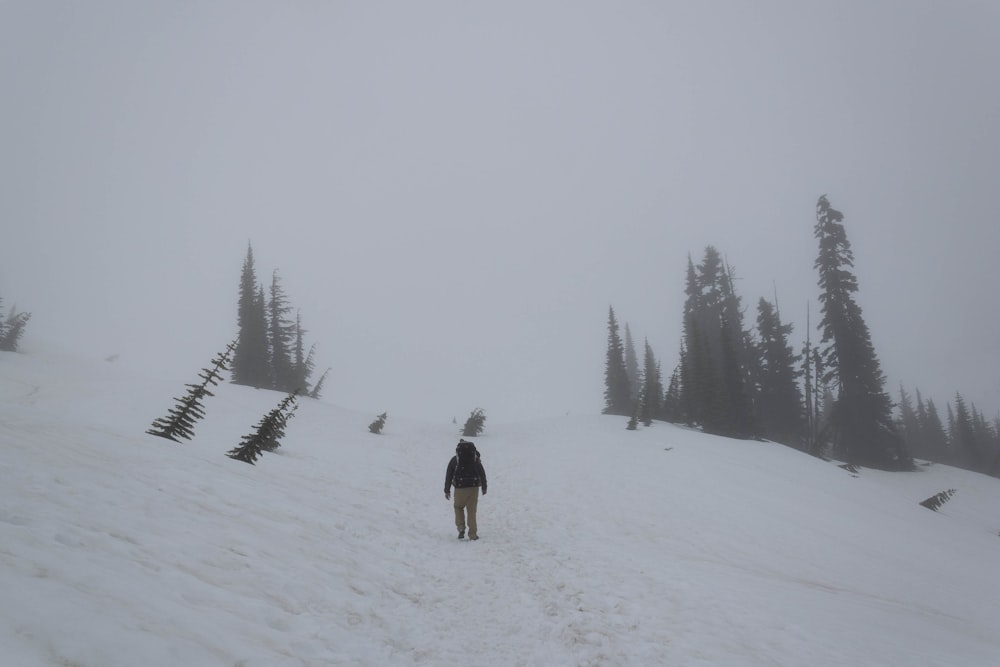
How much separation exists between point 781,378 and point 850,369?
6.03 meters

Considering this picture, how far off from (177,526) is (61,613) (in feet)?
10.1

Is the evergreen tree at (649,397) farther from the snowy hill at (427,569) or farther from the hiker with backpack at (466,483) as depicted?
the hiker with backpack at (466,483)

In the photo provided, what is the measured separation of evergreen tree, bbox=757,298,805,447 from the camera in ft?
131

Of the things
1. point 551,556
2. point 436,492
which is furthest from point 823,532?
point 436,492

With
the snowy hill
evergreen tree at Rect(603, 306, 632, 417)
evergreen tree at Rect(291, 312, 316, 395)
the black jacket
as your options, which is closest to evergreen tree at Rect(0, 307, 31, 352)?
evergreen tree at Rect(291, 312, 316, 395)

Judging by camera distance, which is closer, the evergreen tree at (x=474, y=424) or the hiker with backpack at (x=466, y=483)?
the hiker with backpack at (x=466, y=483)

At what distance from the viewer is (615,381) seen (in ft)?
147

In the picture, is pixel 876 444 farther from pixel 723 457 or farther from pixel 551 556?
pixel 551 556

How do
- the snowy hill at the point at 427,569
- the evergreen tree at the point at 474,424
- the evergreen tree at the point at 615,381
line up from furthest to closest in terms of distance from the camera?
1. the evergreen tree at the point at 615,381
2. the evergreen tree at the point at 474,424
3. the snowy hill at the point at 427,569

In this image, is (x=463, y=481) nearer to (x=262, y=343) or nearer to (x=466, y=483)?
(x=466, y=483)

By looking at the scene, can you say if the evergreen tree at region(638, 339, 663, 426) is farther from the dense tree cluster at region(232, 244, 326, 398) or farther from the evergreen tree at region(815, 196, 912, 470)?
the dense tree cluster at region(232, 244, 326, 398)

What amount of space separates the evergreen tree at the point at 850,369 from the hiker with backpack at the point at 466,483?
37953mm

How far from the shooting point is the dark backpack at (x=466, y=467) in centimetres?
1031

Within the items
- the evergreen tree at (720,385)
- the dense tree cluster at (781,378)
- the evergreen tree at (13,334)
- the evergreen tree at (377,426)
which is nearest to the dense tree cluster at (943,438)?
the dense tree cluster at (781,378)
